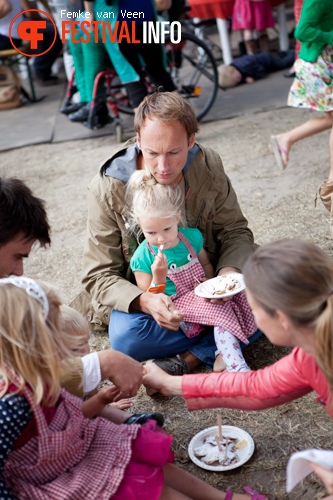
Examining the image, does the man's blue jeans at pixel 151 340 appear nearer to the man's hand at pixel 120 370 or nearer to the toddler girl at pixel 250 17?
the man's hand at pixel 120 370

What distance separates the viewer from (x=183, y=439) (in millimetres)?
2414

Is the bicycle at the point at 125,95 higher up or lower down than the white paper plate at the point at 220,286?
lower down

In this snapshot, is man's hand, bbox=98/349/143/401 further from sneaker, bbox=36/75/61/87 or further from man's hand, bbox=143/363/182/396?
sneaker, bbox=36/75/61/87

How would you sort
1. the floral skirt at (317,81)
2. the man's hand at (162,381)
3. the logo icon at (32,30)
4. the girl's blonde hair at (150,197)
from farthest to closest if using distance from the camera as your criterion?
1. the logo icon at (32,30)
2. the floral skirt at (317,81)
3. the girl's blonde hair at (150,197)
4. the man's hand at (162,381)

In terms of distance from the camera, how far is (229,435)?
7.73 ft

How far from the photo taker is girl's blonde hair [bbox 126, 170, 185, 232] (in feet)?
8.64

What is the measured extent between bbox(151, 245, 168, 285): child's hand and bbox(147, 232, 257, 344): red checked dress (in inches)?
3.6

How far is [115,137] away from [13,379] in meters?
4.46

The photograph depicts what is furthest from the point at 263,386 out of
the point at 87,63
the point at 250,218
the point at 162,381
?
the point at 87,63

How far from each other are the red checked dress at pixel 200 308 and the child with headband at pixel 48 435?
0.81m

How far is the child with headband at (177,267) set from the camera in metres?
2.64

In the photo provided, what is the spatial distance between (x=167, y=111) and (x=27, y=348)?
125 cm

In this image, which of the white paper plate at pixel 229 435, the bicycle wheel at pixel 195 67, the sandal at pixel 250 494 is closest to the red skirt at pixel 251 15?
the bicycle wheel at pixel 195 67

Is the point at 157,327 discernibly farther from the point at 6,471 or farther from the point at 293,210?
the point at 293,210
